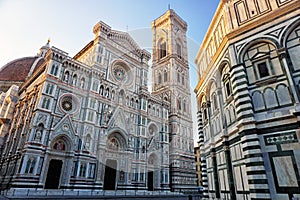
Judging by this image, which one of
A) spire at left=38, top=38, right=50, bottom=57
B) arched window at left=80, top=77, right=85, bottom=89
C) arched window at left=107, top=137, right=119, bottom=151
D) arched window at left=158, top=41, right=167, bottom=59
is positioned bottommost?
arched window at left=107, top=137, right=119, bottom=151

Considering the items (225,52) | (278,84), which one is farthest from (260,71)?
(225,52)

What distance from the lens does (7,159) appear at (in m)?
20.5

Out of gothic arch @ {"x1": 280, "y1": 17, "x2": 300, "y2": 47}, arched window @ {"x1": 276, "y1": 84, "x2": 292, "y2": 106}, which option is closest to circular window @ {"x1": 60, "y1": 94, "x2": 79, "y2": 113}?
arched window @ {"x1": 276, "y1": 84, "x2": 292, "y2": 106}

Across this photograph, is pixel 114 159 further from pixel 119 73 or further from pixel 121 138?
pixel 119 73

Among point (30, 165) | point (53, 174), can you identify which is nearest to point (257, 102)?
point (30, 165)

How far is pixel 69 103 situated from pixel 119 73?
10.0 metres

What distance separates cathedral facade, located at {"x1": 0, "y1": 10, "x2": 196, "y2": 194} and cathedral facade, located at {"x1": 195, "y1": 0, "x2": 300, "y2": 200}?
14191mm

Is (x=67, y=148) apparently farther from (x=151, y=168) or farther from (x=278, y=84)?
(x=278, y=84)

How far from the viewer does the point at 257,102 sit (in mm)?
8352

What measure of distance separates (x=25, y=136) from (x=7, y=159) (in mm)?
5015

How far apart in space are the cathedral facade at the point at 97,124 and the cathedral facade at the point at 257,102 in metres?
14.2

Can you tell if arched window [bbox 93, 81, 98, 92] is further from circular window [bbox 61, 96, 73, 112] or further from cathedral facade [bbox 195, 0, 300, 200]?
cathedral facade [bbox 195, 0, 300, 200]

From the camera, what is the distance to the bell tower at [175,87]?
32.5 meters

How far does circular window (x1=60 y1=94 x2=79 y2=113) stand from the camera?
2048 cm
